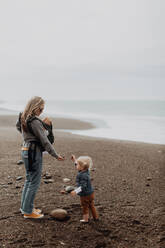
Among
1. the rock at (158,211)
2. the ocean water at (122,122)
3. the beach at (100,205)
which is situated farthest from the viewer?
the ocean water at (122,122)

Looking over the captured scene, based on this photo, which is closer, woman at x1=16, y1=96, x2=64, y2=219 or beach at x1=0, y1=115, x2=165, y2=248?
beach at x1=0, y1=115, x2=165, y2=248

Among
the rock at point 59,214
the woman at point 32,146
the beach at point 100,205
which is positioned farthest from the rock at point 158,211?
the woman at point 32,146

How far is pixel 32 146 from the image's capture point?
4.48m

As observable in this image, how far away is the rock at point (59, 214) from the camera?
4672 mm

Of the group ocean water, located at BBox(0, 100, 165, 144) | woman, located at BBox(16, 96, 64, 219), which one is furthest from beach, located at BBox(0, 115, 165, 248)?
ocean water, located at BBox(0, 100, 165, 144)

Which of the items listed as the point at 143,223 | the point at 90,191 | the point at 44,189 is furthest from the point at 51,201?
the point at 143,223

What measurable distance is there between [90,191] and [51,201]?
1234mm

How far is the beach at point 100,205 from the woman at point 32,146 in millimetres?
308

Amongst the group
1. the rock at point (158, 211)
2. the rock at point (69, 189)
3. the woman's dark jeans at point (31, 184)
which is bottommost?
the rock at point (158, 211)

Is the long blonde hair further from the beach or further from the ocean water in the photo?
the ocean water

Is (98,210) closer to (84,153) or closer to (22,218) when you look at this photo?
(22,218)

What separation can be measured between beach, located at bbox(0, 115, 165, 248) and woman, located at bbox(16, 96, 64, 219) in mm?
308

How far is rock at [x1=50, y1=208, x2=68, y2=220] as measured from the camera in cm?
467

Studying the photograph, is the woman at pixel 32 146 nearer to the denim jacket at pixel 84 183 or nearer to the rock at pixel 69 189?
the denim jacket at pixel 84 183
